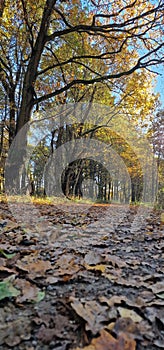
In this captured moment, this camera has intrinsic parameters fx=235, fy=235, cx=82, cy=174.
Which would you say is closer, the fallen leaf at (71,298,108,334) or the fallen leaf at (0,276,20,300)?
the fallen leaf at (71,298,108,334)

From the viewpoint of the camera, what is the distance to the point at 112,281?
4.74 feet

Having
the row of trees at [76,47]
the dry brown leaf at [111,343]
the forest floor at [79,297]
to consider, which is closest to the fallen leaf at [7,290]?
the forest floor at [79,297]

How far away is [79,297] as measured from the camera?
1204 mm

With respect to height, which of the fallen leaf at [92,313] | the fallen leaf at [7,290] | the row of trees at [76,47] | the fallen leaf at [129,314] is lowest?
the fallen leaf at [129,314]

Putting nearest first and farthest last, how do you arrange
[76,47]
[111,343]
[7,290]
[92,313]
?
[111,343] < [92,313] < [7,290] < [76,47]

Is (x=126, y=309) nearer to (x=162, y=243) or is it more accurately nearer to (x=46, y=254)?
(x=46, y=254)

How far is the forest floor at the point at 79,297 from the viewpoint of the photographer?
2.91ft

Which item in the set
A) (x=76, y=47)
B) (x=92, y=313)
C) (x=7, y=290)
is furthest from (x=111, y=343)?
(x=76, y=47)

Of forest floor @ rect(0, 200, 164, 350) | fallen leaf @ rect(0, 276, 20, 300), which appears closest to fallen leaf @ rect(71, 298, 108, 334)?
forest floor @ rect(0, 200, 164, 350)

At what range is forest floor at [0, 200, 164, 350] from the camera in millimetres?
886

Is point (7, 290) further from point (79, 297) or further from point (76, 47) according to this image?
point (76, 47)

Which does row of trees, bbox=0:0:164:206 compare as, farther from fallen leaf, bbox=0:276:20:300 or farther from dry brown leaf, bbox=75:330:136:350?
dry brown leaf, bbox=75:330:136:350

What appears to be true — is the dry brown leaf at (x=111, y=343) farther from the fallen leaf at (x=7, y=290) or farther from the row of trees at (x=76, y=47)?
the row of trees at (x=76, y=47)

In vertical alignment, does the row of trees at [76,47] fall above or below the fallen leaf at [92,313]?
above
